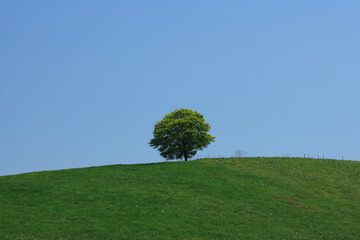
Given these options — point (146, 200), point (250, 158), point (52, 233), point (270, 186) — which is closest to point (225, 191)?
point (270, 186)

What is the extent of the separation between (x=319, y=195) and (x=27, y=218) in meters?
41.0

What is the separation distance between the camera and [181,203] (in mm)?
46281

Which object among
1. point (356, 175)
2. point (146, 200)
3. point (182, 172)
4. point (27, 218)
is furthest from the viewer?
point (356, 175)

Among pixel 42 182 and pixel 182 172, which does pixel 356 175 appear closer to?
pixel 182 172

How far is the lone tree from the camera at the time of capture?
83875 mm

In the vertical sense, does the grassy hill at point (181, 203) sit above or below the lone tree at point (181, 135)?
below

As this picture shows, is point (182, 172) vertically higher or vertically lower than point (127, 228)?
higher

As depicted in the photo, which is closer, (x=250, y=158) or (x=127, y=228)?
(x=127, y=228)

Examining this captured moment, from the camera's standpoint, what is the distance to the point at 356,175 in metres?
75.1

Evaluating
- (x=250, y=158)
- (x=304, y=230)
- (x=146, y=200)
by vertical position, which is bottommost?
(x=304, y=230)

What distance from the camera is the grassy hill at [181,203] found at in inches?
1453

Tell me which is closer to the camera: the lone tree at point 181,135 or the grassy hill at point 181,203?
the grassy hill at point 181,203

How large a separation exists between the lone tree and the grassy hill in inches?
437

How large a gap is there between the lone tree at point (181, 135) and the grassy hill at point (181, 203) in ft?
36.4
